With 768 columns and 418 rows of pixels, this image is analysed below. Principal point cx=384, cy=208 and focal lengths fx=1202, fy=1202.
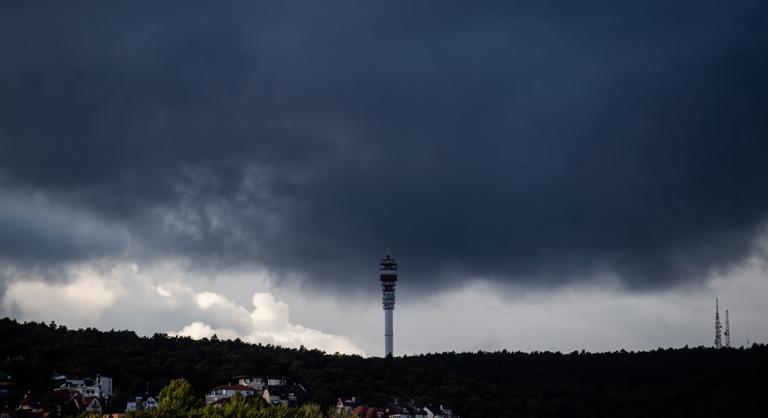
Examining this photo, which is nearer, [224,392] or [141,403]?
[141,403]

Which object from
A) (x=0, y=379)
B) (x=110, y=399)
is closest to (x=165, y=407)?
(x=110, y=399)

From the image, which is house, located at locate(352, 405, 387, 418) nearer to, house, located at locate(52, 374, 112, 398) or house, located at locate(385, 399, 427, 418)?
house, located at locate(385, 399, 427, 418)

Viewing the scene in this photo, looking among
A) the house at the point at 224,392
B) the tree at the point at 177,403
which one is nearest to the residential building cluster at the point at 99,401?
the house at the point at 224,392

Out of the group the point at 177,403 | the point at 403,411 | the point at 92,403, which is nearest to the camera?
the point at 177,403

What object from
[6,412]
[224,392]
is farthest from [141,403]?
[6,412]

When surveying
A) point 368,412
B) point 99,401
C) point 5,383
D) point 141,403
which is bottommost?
point 368,412

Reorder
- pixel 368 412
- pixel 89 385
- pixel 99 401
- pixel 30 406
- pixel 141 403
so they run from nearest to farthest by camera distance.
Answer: pixel 30 406
pixel 141 403
pixel 99 401
pixel 368 412
pixel 89 385

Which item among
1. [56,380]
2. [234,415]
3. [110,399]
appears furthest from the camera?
[56,380]

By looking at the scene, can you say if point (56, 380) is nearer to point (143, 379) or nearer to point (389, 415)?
point (143, 379)

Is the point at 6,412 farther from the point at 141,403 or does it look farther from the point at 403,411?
the point at 403,411

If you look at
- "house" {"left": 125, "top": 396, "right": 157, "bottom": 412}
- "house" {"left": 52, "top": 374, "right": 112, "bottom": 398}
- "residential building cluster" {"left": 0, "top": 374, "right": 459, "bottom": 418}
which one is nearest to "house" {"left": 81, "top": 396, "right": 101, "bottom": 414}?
"residential building cluster" {"left": 0, "top": 374, "right": 459, "bottom": 418}

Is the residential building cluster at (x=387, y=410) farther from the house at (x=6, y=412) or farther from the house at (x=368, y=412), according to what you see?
the house at (x=6, y=412)
